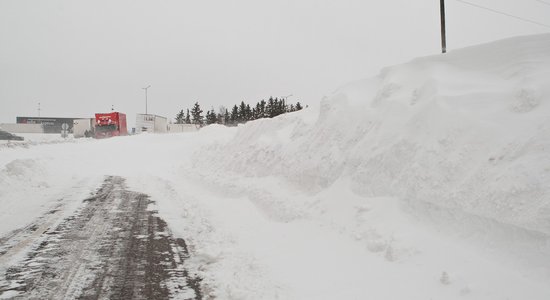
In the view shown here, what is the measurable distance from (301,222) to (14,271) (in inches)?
202

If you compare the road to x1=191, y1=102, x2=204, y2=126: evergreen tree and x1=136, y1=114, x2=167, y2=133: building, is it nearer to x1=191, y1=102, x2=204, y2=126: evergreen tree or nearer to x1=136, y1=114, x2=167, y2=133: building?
x1=136, y1=114, x2=167, y2=133: building

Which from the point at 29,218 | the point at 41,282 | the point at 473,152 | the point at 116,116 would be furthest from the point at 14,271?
the point at 116,116

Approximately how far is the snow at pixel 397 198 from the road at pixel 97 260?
16.8 inches

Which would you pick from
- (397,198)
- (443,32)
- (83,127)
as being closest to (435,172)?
(397,198)

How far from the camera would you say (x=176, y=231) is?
800 cm

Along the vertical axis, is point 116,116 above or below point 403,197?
above

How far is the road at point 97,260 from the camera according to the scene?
15.9 feet

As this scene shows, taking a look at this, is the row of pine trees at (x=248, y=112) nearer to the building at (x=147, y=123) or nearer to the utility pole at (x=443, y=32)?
the building at (x=147, y=123)

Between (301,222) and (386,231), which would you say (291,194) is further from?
(386,231)

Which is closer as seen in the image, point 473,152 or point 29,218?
point 473,152

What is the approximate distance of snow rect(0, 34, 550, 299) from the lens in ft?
16.1

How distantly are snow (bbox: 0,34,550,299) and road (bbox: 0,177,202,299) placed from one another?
428 mm

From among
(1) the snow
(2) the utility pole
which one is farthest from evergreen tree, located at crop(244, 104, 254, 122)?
→ (1) the snow

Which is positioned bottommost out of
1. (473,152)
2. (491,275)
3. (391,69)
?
(491,275)
